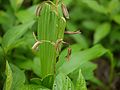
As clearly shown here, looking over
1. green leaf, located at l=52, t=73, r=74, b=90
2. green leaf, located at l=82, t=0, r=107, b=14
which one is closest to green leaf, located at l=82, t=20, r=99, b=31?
green leaf, located at l=82, t=0, r=107, b=14

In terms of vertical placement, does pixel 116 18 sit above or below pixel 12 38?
below

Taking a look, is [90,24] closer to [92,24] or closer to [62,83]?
[92,24]

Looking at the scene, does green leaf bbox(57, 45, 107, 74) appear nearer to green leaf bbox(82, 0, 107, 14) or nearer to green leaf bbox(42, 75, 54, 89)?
green leaf bbox(42, 75, 54, 89)

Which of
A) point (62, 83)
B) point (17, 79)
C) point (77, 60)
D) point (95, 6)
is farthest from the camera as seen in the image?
point (95, 6)

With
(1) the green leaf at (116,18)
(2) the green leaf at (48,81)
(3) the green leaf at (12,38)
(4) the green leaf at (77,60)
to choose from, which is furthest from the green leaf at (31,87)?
(1) the green leaf at (116,18)

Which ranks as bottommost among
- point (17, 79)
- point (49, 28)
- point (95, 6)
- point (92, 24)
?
point (92, 24)

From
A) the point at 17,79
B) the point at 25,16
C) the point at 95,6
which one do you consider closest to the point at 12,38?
the point at 17,79

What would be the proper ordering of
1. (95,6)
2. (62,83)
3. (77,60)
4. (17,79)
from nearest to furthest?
(62,83) → (17,79) → (77,60) → (95,6)

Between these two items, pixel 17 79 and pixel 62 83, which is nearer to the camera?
pixel 62 83

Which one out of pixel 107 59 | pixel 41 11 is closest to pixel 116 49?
pixel 107 59

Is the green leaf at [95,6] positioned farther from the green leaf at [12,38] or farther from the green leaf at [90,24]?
the green leaf at [12,38]
